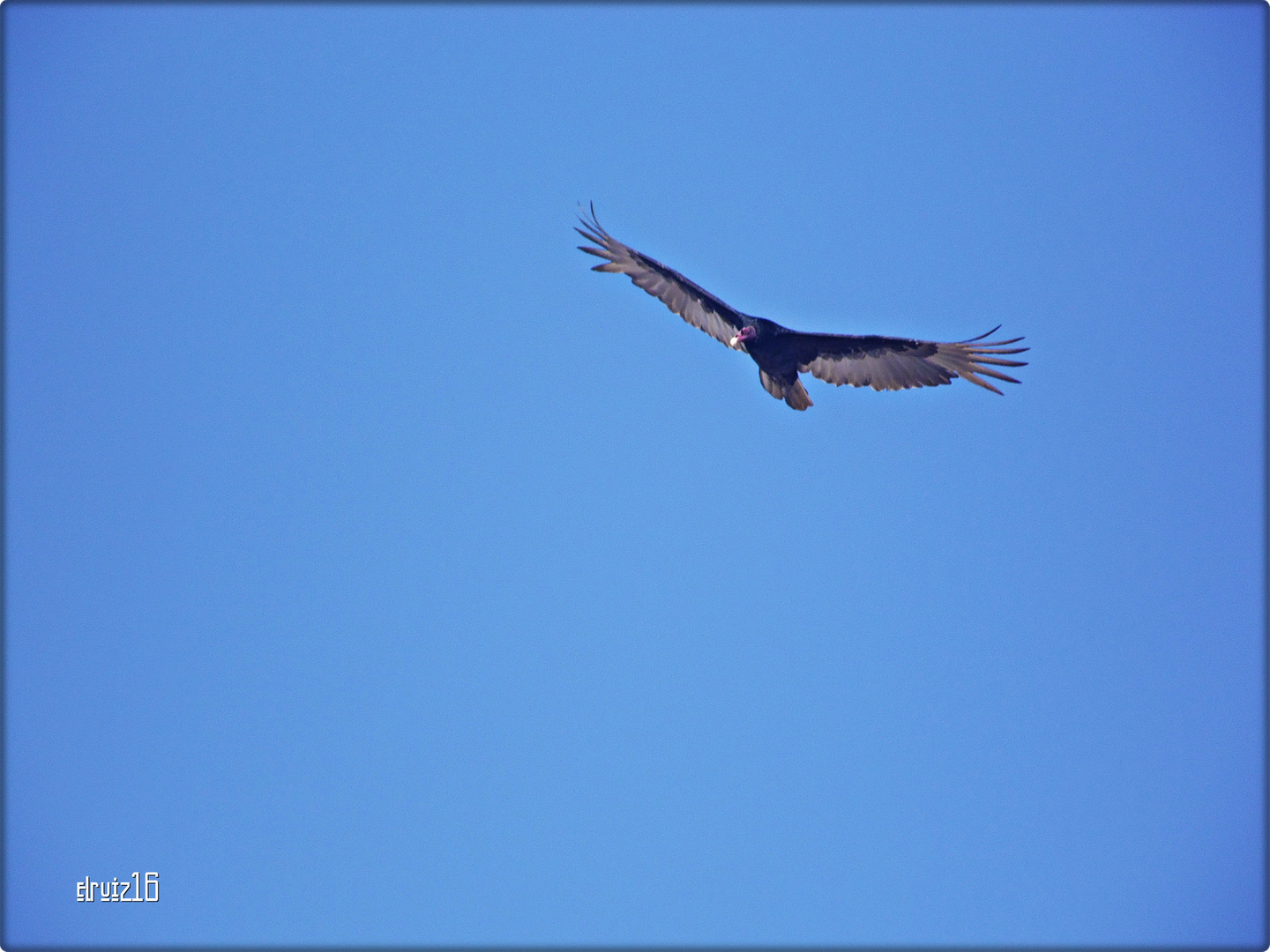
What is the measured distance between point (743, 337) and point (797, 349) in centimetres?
101

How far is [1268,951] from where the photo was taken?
68.3 feet

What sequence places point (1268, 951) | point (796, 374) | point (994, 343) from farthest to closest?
point (1268, 951), point (796, 374), point (994, 343)

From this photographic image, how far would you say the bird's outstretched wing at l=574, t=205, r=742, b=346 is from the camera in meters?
18.0

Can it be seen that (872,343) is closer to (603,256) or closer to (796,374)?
(796,374)

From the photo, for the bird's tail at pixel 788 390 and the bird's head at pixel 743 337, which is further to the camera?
the bird's tail at pixel 788 390

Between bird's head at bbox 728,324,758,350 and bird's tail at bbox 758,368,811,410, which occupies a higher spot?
bird's head at bbox 728,324,758,350

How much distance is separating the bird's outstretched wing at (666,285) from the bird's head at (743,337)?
37 centimetres

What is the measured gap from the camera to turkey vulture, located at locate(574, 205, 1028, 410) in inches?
664

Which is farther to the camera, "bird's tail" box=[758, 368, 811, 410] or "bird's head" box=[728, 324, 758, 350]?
"bird's tail" box=[758, 368, 811, 410]

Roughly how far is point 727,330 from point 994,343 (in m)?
4.40

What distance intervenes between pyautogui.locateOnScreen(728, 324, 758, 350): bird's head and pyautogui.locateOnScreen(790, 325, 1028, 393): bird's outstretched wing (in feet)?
2.30

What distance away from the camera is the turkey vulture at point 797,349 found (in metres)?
16.9

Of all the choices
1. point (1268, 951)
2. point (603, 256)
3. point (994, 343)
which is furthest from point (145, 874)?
point (1268, 951)

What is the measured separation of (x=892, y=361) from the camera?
1747 centimetres
